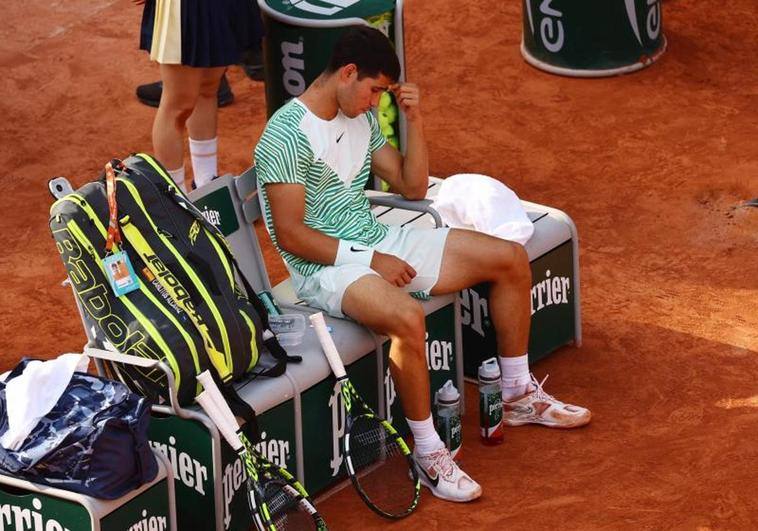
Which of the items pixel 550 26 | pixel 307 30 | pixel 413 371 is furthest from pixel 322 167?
pixel 550 26

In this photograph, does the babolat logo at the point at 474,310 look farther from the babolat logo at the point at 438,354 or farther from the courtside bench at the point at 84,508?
the courtside bench at the point at 84,508

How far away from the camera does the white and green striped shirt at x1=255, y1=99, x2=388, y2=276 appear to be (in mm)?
5910

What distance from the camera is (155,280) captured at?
532 centimetres

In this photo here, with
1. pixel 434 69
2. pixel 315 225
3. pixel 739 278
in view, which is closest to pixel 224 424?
pixel 315 225

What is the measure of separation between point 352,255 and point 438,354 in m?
0.53

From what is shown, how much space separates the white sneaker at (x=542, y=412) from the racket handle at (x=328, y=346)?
0.92 m

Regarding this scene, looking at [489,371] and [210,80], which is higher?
[210,80]

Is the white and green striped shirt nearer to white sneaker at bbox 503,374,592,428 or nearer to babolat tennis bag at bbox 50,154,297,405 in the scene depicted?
babolat tennis bag at bbox 50,154,297,405

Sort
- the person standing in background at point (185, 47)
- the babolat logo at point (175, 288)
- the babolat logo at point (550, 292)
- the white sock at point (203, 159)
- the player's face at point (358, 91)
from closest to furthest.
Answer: the babolat logo at point (175, 288) → the player's face at point (358, 91) → the babolat logo at point (550, 292) → the person standing in background at point (185, 47) → the white sock at point (203, 159)

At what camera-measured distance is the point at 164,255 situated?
5379 mm

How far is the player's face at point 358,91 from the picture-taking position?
5.95 meters

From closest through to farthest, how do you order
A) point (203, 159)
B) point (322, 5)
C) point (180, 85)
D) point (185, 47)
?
point (185, 47), point (180, 85), point (322, 5), point (203, 159)

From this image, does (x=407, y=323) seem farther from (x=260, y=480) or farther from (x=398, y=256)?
(x=260, y=480)

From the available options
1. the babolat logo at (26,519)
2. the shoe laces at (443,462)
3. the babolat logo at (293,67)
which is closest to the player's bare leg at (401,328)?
the shoe laces at (443,462)
